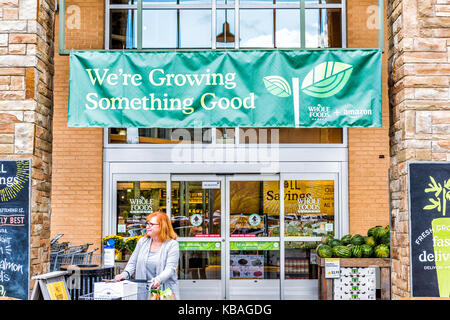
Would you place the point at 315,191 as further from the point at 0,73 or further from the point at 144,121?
the point at 0,73

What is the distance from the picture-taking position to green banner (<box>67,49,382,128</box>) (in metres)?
6.55

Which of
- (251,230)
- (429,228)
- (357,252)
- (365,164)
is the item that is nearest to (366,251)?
(357,252)

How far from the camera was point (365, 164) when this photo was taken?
31.3 feet

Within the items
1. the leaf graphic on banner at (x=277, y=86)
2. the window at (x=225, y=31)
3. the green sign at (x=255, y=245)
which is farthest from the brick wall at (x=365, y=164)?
the leaf graphic on banner at (x=277, y=86)

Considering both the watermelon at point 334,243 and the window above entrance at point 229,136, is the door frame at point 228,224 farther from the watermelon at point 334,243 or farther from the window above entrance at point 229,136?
the watermelon at point 334,243

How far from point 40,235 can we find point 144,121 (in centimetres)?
191

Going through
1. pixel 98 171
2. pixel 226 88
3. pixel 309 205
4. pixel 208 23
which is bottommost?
pixel 309 205

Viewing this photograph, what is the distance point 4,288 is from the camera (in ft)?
19.5

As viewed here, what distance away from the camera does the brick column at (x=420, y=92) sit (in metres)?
6.04

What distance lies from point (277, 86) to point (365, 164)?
368 centimetres

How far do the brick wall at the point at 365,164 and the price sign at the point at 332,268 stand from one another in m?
1.84

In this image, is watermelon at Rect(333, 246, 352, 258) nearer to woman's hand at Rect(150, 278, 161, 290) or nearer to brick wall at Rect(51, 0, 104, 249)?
woman's hand at Rect(150, 278, 161, 290)

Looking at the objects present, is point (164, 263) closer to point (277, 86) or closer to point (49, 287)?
point (49, 287)

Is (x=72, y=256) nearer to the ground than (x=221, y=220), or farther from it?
nearer to the ground
